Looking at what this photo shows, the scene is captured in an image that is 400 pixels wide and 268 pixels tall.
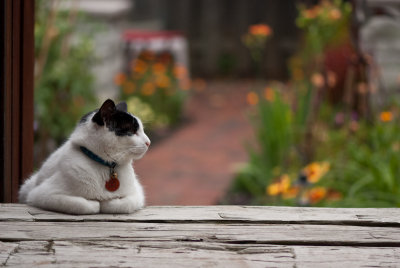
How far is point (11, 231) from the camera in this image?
2066mm

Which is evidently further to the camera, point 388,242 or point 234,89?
point 234,89

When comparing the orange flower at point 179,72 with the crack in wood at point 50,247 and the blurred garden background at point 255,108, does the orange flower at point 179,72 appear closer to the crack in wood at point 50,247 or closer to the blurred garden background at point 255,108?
the blurred garden background at point 255,108

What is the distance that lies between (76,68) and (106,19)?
1.86 meters

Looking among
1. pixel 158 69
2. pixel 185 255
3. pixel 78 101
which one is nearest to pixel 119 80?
pixel 158 69

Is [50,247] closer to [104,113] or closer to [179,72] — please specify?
[104,113]

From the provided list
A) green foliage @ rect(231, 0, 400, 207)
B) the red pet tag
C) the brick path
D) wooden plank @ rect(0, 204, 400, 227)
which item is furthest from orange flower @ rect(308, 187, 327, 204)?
the red pet tag

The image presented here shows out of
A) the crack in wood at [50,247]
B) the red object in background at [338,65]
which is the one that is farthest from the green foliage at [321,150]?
the crack in wood at [50,247]

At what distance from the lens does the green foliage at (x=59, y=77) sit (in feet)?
17.3

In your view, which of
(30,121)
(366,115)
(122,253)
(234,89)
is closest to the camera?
(122,253)

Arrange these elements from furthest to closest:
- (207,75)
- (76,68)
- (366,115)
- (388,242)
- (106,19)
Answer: (207,75)
(106,19)
(76,68)
(366,115)
(388,242)

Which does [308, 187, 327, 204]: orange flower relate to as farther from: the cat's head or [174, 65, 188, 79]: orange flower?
[174, 65, 188, 79]: orange flower

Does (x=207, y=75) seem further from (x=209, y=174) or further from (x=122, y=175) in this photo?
(x=122, y=175)

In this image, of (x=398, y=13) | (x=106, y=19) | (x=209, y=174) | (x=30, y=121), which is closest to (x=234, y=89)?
(x=106, y=19)

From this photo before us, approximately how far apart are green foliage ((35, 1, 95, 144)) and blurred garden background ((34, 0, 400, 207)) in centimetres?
1
